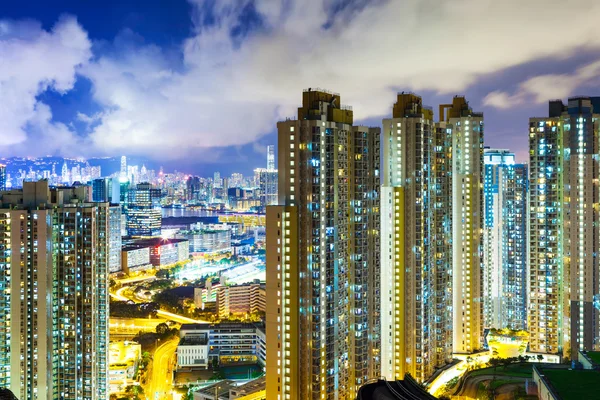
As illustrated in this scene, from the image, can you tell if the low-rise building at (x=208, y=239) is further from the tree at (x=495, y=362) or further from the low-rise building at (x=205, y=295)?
the tree at (x=495, y=362)

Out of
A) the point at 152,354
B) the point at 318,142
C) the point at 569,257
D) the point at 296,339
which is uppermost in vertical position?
the point at 318,142

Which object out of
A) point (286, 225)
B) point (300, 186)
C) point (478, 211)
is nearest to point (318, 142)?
point (300, 186)

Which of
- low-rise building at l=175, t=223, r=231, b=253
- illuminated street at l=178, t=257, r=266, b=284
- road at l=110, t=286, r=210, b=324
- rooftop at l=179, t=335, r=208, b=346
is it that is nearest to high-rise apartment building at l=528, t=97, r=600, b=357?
rooftop at l=179, t=335, r=208, b=346

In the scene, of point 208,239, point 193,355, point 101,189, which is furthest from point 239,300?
point 101,189

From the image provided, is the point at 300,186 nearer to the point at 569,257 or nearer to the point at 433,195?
the point at 433,195

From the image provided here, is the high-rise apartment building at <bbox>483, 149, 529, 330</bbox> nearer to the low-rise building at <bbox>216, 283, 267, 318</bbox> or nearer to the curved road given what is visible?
the curved road
